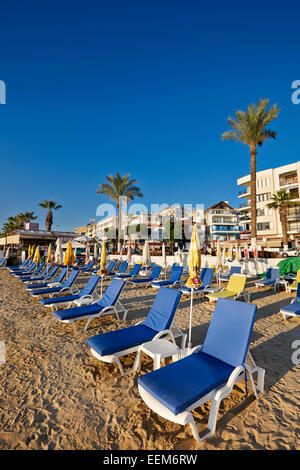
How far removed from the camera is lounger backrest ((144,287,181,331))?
394 cm

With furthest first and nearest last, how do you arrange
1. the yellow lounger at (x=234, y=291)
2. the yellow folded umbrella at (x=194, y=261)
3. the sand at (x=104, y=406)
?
the yellow lounger at (x=234, y=291), the yellow folded umbrella at (x=194, y=261), the sand at (x=104, y=406)

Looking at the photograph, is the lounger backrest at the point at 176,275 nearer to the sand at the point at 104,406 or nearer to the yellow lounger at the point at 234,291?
the yellow lounger at the point at 234,291

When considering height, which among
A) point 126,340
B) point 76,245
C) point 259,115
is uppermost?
point 259,115

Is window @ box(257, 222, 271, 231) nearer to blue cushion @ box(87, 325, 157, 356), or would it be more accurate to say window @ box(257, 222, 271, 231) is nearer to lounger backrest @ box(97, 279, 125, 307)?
lounger backrest @ box(97, 279, 125, 307)

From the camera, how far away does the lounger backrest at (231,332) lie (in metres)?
2.79

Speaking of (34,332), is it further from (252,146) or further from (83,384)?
(252,146)

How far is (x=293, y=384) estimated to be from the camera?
3.15 meters

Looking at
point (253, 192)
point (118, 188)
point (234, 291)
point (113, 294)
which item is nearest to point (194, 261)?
point (113, 294)

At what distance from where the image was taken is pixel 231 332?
9.82ft

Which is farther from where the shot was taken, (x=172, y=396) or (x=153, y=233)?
(x=153, y=233)

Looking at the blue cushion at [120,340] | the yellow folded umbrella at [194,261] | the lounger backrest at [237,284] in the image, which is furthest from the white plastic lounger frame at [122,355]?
the lounger backrest at [237,284]

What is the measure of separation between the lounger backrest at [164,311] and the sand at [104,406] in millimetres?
625

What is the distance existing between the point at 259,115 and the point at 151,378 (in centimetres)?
2038
